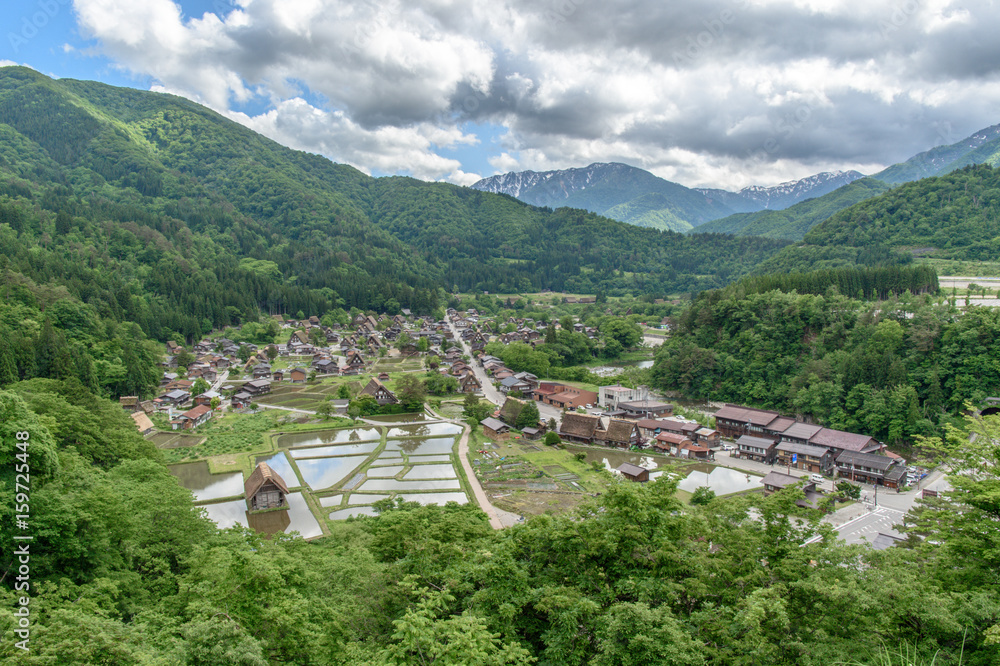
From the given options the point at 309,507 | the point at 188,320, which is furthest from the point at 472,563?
the point at 188,320

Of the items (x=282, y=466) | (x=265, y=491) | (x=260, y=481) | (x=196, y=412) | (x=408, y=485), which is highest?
(x=196, y=412)

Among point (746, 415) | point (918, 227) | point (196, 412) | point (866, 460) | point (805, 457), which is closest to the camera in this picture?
point (866, 460)

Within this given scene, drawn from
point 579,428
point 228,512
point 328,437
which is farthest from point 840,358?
point 228,512

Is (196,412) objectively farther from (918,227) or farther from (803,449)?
(918,227)

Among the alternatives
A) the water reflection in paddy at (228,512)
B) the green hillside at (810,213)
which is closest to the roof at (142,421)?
the water reflection in paddy at (228,512)

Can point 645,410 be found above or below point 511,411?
below

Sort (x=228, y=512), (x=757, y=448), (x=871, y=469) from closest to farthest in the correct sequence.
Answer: (x=228, y=512) → (x=871, y=469) → (x=757, y=448)

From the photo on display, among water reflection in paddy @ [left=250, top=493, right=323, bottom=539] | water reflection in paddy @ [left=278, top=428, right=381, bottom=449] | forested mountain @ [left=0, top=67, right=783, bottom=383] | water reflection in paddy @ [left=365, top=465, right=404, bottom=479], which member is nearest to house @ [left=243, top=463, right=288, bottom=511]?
water reflection in paddy @ [left=250, top=493, right=323, bottom=539]
